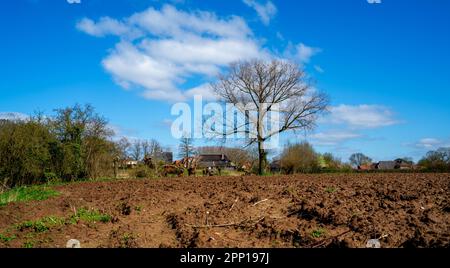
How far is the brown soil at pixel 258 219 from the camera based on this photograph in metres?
6.39

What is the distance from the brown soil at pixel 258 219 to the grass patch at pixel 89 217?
201 mm

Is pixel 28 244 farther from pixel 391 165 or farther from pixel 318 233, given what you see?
pixel 391 165

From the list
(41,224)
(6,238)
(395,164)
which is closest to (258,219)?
(41,224)

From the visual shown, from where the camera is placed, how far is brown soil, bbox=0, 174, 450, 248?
21.0 ft

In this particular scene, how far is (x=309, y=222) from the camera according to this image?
7285 mm

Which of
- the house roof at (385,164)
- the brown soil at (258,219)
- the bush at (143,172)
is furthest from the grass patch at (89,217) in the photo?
the house roof at (385,164)

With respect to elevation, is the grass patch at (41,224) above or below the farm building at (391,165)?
below

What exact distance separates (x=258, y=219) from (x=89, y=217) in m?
4.12

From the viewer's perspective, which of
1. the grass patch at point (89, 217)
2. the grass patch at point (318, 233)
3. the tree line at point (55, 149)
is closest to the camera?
the grass patch at point (318, 233)

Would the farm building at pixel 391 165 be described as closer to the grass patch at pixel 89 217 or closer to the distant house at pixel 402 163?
the distant house at pixel 402 163

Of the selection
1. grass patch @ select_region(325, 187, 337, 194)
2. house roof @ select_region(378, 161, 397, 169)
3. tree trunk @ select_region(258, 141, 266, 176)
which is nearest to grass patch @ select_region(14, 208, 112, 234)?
grass patch @ select_region(325, 187, 337, 194)

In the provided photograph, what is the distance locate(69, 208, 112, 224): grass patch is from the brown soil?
201 mm

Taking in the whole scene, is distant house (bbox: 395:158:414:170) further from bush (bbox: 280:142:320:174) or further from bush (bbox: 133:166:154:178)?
bush (bbox: 133:166:154:178)

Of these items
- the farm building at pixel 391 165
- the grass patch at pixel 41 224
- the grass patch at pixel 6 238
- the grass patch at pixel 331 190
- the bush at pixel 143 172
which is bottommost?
the grass patch at pixel 6 238
